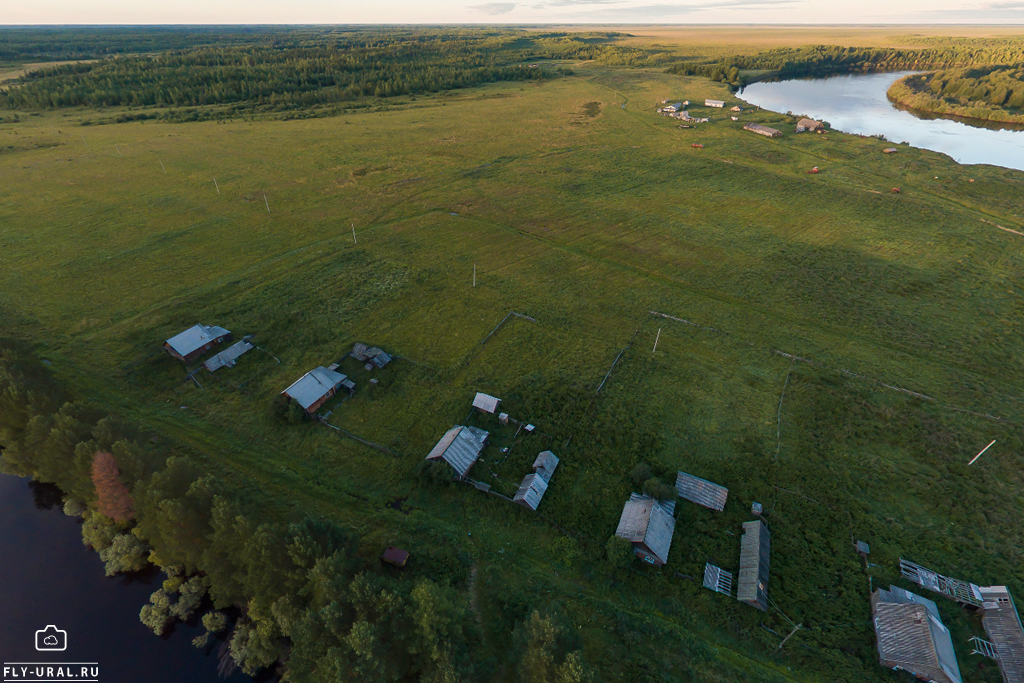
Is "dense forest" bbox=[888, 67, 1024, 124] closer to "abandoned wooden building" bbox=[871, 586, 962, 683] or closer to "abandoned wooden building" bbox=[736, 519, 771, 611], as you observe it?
"abandoned wooden building" bbox=[871, 586, 962, 683]

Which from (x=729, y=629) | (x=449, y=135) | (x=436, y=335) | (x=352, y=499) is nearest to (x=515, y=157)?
(x=449, y=135)

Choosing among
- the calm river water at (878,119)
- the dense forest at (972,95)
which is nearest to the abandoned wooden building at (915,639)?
the calm river water at (878,119)

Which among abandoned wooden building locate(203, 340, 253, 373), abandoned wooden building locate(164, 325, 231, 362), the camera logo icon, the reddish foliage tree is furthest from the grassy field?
the camera logo icon

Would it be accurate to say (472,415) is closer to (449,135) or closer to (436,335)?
(436,335)

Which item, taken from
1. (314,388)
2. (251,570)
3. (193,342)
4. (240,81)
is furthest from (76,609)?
(240,81)

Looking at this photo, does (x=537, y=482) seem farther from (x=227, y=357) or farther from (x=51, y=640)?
(x=227, y=357)
